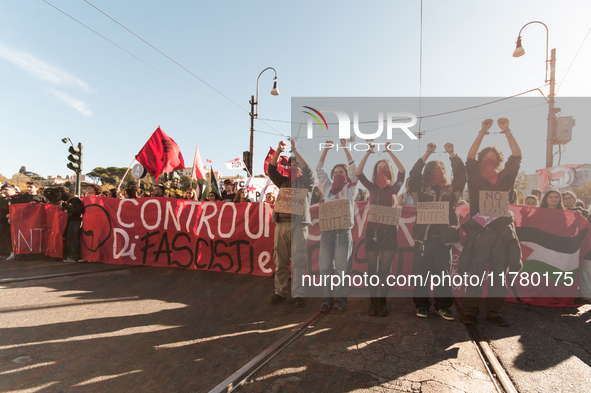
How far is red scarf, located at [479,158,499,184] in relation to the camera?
12.0 ft

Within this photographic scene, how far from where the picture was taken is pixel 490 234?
3.58 metres

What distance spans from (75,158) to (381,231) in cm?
1284

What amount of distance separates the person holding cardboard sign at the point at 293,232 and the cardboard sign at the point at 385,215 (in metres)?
0.89

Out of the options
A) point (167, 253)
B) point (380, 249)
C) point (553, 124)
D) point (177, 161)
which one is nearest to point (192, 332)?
point (380, 249)

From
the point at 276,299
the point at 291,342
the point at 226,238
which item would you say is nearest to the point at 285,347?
the point at 291,342

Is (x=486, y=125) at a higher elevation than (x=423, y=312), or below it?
higher

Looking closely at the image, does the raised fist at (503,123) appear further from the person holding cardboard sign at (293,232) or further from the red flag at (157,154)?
the red flag at (157,154)

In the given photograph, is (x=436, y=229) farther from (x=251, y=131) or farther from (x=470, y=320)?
(x=251, y=131)

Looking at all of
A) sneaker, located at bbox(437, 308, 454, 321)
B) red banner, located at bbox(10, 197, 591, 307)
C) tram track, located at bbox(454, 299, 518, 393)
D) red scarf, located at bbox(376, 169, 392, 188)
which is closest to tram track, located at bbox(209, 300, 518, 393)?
tram track, located at bbox(454, 299, 518, 393)

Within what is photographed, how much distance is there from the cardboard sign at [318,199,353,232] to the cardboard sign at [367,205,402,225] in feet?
1.01

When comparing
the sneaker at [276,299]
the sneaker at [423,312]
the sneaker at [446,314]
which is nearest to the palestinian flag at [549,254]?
the sneaker at [446,314]

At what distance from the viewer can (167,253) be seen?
20.0 feet

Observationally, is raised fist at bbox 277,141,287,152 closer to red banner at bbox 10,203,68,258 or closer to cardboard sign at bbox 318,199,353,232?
cardboard sign at bbox 318,199,353,232

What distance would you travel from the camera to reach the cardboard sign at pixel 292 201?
4.18 meters
